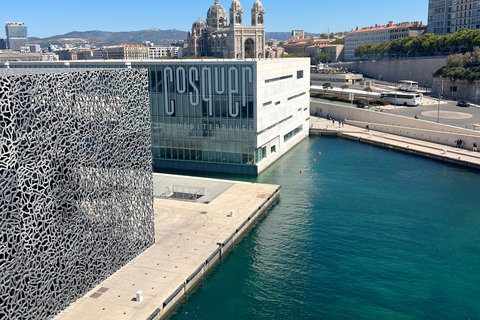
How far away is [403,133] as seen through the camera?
81000mm

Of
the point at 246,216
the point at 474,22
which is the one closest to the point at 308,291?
the point at 246,216

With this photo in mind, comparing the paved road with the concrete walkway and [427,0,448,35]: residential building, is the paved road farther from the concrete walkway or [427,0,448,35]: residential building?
[427,0,448,35]: residential building

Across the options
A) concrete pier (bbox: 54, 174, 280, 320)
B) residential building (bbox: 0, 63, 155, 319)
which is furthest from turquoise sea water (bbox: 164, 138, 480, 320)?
residential building (bbox: 0, 63, 155, 319)

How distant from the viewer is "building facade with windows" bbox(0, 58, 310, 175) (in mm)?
57438

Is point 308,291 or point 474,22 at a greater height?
point 474,22

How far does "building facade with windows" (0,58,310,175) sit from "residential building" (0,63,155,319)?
2239cm

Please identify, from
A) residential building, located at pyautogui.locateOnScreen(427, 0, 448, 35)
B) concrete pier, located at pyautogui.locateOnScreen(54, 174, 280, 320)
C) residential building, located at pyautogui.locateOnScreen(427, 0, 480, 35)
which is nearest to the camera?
concrete pier, located at pyautogui.locateOnScreen(54, 174, 280, 320)

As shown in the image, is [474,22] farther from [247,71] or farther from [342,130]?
[247,71]

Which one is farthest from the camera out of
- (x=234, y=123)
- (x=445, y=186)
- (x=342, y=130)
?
(x=342, y=130)

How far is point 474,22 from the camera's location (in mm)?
149875

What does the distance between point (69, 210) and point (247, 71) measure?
112 feet

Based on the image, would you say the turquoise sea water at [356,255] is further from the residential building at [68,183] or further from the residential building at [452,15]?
the residential building at [452,15]

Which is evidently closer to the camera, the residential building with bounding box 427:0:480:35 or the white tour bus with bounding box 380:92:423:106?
the white tour bus with bounding box 380:92:423:106

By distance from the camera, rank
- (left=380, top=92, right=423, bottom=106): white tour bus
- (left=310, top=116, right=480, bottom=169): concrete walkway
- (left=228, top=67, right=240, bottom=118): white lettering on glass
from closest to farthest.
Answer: (left=228, top=67, right=240, bottom=118): white lettering on glass
(left=310, top=116, right=480, bottom=169): concrete walkway
(left=380, top=92, right=423, bottom=106): white tour bus
